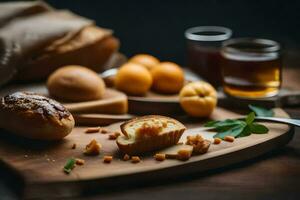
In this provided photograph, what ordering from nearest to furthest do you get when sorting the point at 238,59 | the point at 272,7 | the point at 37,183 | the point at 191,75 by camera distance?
1. the point at 37,183
2. the point at 238,59
3. the point at 191,75
4. the point at 272,7

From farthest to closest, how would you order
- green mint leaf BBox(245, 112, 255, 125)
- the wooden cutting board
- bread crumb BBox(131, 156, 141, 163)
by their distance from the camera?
green mint leaf BBox(245, 112, 255, 125) → bread crumb BBox(131, 156, 141, 163) → the wooden cutting board

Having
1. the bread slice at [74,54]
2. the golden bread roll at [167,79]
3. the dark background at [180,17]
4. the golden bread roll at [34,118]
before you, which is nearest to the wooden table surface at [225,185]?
the golden bread roll at [34,118]

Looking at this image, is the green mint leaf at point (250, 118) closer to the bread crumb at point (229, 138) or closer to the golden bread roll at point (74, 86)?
the bread crumb at point (229, 138)

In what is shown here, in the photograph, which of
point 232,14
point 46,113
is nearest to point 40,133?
point 46,113

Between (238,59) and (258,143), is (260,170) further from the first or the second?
(238,59)

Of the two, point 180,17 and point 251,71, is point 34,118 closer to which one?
point 251,71

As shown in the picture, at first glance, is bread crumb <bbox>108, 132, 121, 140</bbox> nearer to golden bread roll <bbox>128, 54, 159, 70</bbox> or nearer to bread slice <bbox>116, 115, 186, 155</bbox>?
bread slice <bbox>116, 115, 186, 155</bbox>

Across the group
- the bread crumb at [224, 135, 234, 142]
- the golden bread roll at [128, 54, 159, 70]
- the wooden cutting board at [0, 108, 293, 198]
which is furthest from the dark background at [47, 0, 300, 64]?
the bread crumb at [224, 135, 234, 142]
